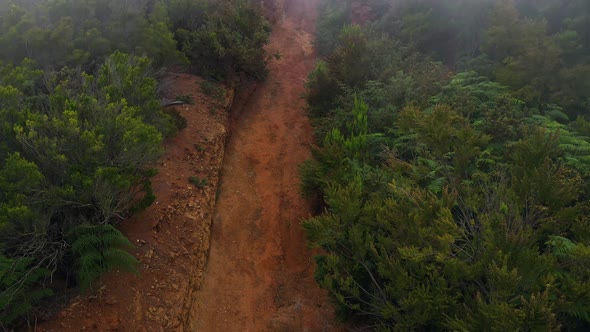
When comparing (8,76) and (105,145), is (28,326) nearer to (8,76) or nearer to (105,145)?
(105,145)

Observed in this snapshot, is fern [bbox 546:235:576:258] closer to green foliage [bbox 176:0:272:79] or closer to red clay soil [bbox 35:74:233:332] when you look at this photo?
red clay soil [bbox 35:74:233:332]

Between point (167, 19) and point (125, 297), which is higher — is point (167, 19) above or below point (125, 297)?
above

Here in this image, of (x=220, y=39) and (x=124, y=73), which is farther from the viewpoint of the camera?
(x=220, y=39)

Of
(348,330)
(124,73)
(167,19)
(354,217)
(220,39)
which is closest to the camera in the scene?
(354,217)

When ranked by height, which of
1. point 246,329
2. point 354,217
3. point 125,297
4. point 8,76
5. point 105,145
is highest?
point 8,76

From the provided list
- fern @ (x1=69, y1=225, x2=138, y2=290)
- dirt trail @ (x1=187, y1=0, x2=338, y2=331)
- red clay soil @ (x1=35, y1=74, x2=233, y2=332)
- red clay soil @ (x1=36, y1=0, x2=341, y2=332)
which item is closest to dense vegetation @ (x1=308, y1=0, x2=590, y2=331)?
dirt trail @ (x1=187, y1=0, x2=338, y2=331)

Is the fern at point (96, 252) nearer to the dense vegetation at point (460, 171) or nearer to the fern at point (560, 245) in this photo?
the dense vegetation at point (460, 171)

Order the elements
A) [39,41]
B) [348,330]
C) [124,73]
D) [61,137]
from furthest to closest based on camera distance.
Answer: [39,41] < [124,73] < [348,330] < [61,137]

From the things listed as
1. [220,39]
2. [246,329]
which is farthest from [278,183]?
[220,39]
